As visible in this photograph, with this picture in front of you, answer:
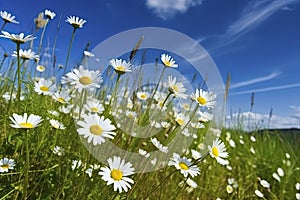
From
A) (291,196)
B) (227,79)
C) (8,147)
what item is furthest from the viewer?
(291,196)

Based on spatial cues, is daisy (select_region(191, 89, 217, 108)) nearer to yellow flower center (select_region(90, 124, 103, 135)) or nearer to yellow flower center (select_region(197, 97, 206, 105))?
→ yellow flower center (select_region(197, 97, 206, 105))

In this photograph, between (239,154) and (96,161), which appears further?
(239,154)

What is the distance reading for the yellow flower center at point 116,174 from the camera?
0.73 m

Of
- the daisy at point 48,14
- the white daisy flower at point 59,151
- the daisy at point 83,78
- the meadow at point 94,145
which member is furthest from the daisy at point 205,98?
the daisy at point 48,14

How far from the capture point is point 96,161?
90cm

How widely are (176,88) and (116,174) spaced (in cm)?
33

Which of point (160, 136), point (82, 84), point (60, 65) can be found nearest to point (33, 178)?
point (82, 84)

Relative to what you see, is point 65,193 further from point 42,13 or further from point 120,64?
point 42,13

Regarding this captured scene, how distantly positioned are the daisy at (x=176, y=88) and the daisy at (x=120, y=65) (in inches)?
5.1

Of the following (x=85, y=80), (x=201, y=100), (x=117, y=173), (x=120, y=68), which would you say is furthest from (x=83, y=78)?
(x=201, y=100)

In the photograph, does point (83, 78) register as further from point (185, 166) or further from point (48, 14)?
point (48, 14)

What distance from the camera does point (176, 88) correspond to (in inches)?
38.2

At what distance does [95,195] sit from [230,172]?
4.40 feet

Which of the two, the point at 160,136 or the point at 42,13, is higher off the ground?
the point at 42,13
